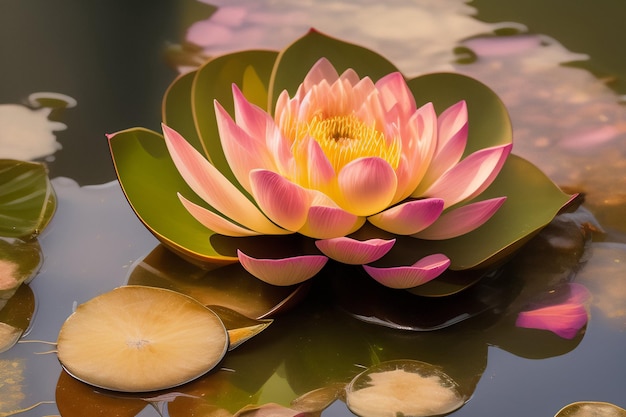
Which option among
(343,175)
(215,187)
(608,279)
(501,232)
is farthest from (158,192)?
(608,279)

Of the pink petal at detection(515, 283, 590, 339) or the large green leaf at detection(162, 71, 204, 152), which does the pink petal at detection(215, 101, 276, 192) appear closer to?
the large green leaf at detection(162, 71, 204, 152)

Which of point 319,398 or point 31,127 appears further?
point 31,127

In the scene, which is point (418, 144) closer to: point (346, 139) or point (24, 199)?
point (346, 139)

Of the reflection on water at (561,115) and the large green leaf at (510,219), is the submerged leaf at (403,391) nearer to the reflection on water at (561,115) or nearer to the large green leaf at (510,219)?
the large green leaf at (510,219)

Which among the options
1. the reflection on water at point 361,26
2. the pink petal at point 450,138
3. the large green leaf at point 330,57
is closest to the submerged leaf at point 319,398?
the pink petal at point 450,138

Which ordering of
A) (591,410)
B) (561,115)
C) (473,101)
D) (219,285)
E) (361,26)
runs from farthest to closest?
(361,26)
(561,115)
(473,101)
(219,285)
(591,410)

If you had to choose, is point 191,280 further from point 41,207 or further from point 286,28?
point 286,28
